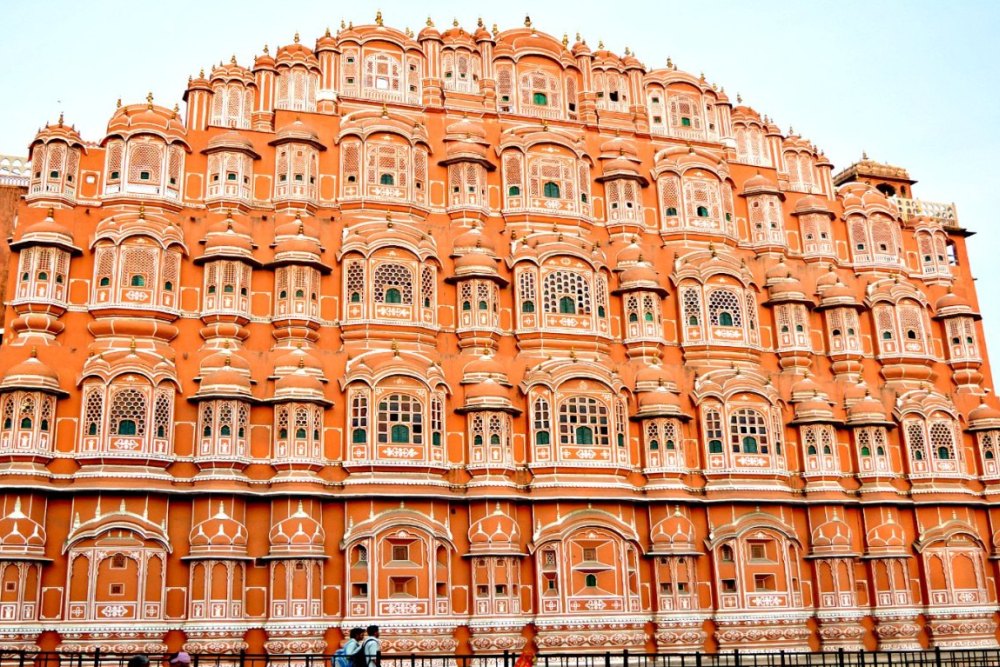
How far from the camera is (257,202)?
33.8 metres

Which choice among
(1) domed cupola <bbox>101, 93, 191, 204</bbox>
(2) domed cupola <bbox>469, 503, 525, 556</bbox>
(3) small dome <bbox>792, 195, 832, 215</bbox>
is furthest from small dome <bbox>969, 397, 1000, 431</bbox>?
(1) domed cupola <bbox>101, 93, 191, 204</bbox>

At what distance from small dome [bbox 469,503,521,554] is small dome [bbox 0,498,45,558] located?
1173 cm

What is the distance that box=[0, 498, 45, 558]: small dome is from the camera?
87.1 ft

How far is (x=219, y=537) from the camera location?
27.9 meters

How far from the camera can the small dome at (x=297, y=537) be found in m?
28.2

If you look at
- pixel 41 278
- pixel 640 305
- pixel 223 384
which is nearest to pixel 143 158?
pixel 41 278

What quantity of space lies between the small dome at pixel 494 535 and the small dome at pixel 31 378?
40.4ft

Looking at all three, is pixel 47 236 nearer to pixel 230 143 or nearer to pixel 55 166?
pixel 55 166

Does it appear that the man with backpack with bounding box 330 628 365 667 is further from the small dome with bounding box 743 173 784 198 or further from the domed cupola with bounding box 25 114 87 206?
the small dome with bounding box 743 173 784 198

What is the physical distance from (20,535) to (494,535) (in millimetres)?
12799

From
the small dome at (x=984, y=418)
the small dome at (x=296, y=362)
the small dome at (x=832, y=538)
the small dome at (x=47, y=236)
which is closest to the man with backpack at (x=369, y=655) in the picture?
the small dome at (x=296, y=362)

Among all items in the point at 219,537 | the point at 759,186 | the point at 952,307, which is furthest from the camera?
the point at 952,307

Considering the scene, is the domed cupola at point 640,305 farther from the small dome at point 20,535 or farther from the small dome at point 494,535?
the small dome at point 20,535

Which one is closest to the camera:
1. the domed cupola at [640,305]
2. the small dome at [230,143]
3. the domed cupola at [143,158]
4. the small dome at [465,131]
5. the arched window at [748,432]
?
the domed cupola at [143,158]
